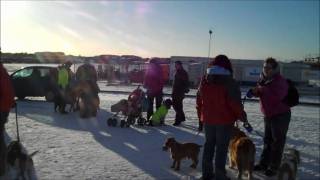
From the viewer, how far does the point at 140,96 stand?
13703mm

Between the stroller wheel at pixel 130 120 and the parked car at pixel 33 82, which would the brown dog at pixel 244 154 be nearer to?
A: the stroller wheel at pixel 130 120

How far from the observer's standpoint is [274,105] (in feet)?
25.3

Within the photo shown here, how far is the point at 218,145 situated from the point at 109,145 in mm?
4146

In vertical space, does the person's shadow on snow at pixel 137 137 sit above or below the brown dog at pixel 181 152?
below

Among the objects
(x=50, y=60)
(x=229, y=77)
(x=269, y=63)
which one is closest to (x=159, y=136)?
(x=269, y=63)

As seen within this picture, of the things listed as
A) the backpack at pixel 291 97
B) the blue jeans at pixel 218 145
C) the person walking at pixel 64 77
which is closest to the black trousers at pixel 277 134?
the backpack at pixel 291 97

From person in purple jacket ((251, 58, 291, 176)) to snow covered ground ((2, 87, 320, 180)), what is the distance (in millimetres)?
586

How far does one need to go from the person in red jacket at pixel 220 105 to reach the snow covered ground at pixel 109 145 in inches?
48.4

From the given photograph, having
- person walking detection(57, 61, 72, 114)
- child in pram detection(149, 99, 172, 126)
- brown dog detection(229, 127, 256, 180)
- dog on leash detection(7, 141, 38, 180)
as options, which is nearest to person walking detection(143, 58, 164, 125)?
child in pram detection(149, 99, 172, 126)

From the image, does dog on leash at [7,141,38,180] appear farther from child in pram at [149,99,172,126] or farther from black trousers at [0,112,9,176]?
child in pram at [149,99,172,126]

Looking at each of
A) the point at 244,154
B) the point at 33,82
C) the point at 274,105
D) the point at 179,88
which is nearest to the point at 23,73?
the point at 33,82

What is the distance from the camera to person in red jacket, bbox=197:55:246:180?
6.57m

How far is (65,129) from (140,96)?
2.36 meters

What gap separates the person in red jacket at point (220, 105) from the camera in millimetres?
6574
